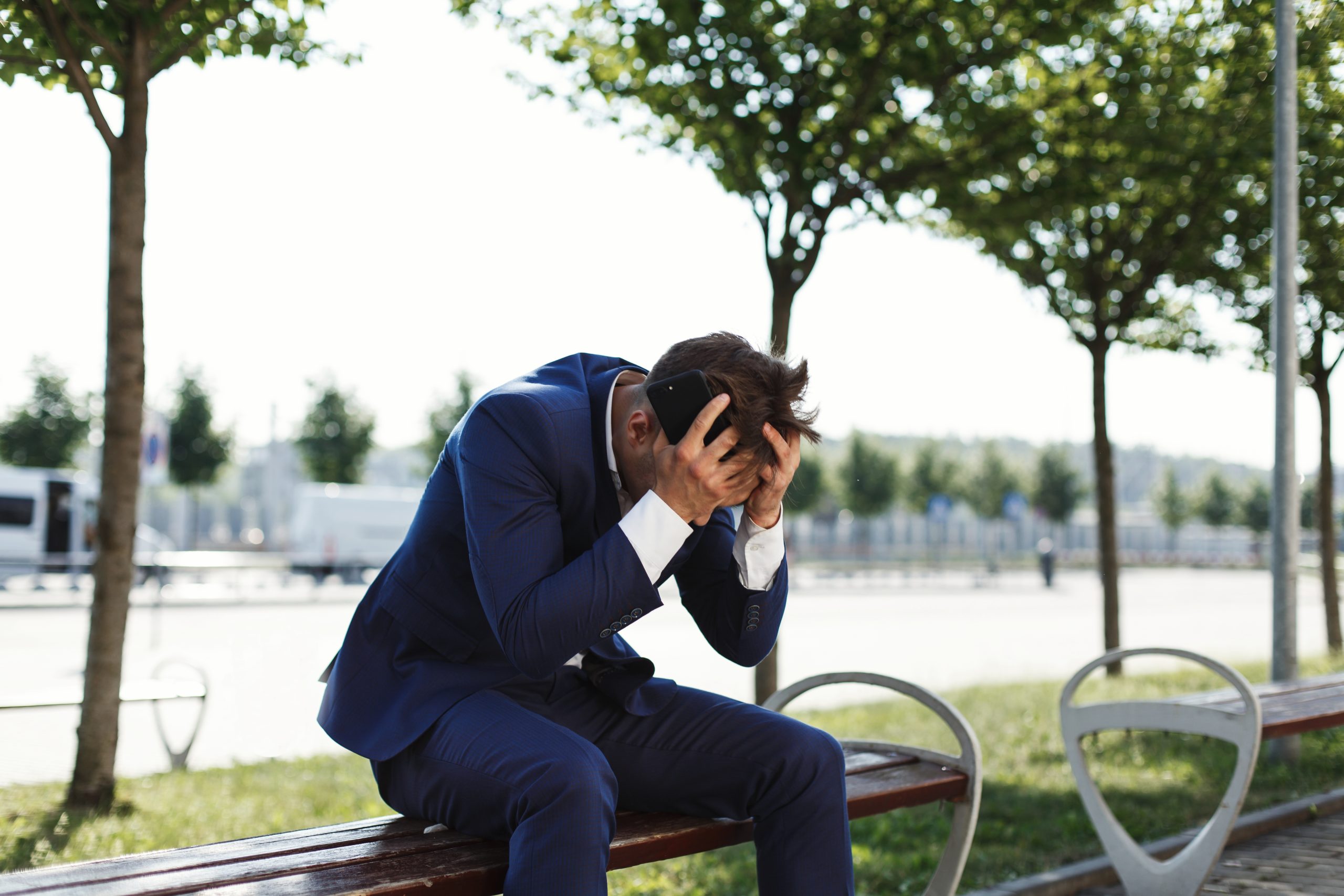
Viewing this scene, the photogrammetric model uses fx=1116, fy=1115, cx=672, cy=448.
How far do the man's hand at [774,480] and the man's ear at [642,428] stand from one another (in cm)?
23

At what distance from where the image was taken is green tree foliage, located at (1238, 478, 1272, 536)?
2425 inches

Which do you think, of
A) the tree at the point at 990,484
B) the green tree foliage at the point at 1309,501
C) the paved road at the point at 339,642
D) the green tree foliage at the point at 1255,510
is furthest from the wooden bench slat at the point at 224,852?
the green tree foliage at the point at 1255,510

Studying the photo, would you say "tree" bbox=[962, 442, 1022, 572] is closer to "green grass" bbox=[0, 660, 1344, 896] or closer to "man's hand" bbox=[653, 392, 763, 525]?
"green grass" bbox=[0, 660, 1344, 896]

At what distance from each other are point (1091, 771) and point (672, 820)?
12.9 feet

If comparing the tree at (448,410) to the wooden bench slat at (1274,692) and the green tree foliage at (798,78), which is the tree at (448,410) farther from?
the wooden bench slat at (1274,692)

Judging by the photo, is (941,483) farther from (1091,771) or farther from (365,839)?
(365,839)

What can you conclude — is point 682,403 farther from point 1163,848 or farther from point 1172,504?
point 1172,504

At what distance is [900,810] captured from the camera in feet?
16.1

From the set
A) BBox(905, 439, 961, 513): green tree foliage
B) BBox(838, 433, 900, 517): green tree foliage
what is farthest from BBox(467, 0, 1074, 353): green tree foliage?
BBox(905, 439, 961, 513): green tree foliage

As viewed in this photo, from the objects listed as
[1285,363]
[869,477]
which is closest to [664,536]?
[1285,363]

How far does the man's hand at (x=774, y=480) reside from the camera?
7.05ft

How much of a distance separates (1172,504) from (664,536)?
2657 inches

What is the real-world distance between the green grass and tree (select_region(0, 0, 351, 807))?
1.35 feet

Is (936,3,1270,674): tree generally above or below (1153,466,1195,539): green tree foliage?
above
